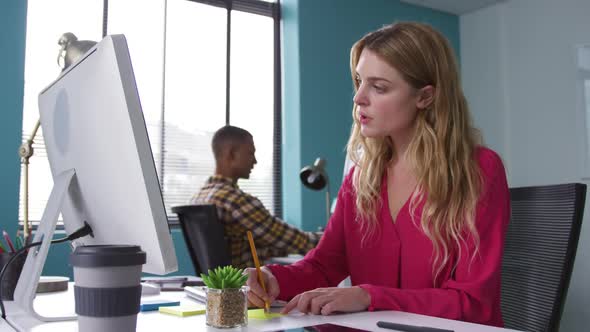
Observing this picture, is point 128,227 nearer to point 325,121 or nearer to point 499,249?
point 499,249

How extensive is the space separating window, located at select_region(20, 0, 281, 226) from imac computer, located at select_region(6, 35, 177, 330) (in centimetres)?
248

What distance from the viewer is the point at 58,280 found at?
4.64 ft

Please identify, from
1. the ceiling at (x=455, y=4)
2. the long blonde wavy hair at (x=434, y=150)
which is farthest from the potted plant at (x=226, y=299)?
the ceiling at (x=455, y=4)

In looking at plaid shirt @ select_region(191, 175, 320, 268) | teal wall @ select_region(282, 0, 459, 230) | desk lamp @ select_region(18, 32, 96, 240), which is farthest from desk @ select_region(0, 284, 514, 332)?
teal wall @ select_region(282, 0, 459, 230)

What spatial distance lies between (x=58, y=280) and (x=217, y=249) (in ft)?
2.70

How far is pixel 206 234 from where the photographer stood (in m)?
2.18

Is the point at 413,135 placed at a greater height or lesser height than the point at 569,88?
lesser

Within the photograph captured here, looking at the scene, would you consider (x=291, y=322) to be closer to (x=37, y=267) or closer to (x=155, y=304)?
(x=155, y=304)

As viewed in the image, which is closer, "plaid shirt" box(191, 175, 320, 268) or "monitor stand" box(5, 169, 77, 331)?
"monitor stand" box(5, 169, 77, 331)

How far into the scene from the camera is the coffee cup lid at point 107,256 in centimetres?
66

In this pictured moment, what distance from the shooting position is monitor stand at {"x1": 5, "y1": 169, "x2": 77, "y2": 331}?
93 centimetres

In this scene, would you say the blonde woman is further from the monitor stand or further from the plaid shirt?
the plaid shirt

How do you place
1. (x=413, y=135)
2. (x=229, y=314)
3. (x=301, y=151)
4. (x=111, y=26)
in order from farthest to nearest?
(x=301, y=151) → (x=111, y=26) → (x=413, y=135) → (x=229, y=314)

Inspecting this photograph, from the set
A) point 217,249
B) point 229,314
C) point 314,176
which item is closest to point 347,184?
point 229,314
